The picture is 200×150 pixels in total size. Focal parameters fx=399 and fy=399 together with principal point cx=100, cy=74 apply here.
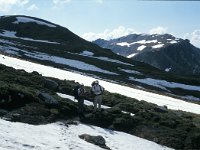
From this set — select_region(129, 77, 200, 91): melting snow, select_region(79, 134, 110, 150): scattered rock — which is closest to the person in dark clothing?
select_region(79, 134, 110, 150): scattered rock

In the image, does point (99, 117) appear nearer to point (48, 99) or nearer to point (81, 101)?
point (81, 101)

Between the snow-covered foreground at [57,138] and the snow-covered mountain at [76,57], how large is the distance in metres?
56.4

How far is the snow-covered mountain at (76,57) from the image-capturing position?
3656 inches

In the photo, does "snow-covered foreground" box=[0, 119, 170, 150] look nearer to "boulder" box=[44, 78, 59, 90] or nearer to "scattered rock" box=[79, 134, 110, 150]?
"scattered rock" box=[79, 134, 110, 150]

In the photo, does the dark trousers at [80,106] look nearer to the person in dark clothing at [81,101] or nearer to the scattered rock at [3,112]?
the person in dark clothing at [81,101]

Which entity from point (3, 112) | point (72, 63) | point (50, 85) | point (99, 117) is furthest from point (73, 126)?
point (72, 63)

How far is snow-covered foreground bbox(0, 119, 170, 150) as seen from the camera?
20797 millimetres

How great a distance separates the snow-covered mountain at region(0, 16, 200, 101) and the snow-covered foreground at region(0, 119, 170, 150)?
56389mm

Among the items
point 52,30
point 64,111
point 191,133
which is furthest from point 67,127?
point 52,30

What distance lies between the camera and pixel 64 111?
3008 cm

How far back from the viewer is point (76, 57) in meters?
117

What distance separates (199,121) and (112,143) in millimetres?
15983

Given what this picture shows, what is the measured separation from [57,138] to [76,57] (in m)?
93.9

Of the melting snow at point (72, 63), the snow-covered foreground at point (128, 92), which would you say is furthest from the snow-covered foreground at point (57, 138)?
the melting snow at point (72, 63)
